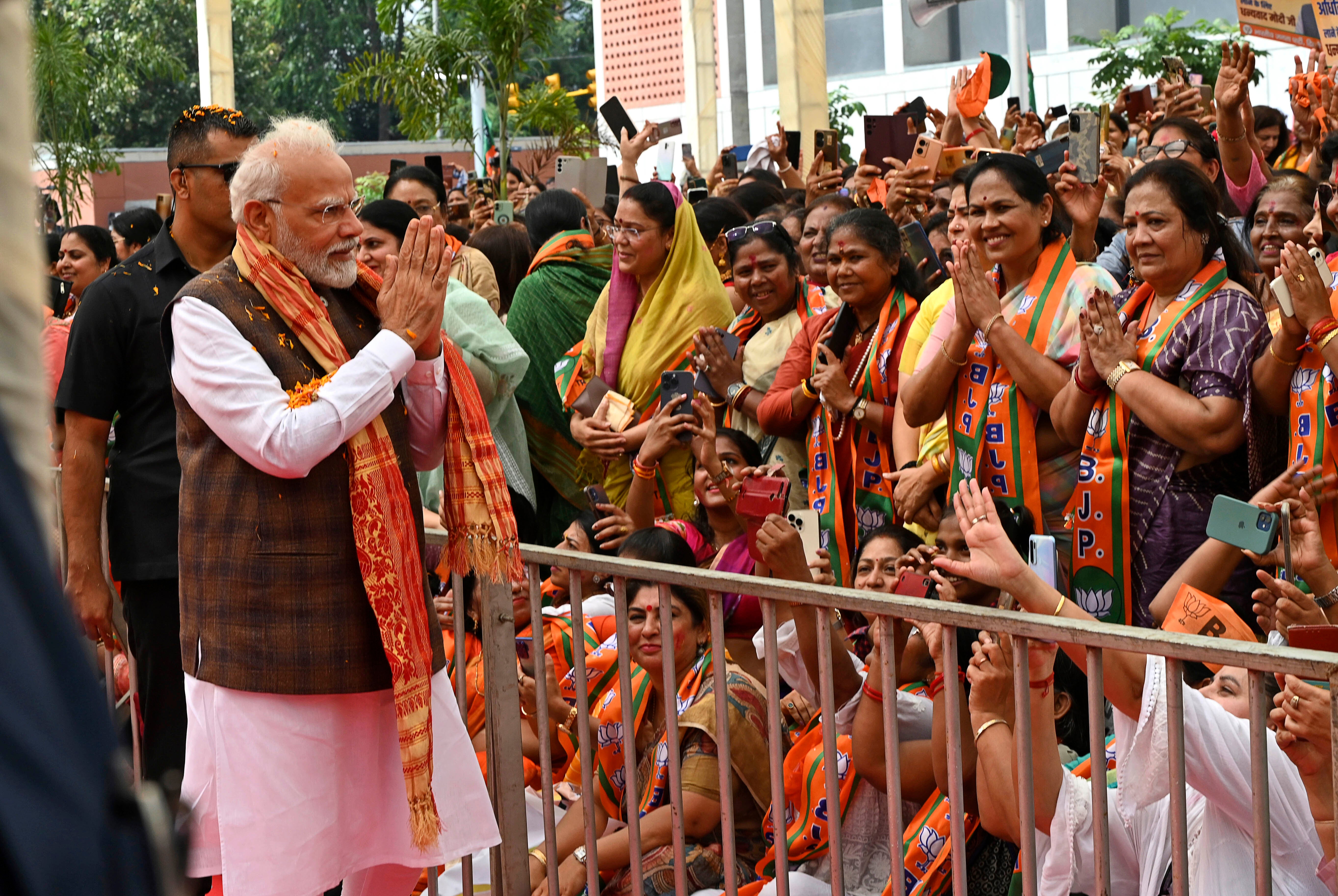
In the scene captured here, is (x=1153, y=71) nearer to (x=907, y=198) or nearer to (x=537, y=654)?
(x=907, y=198)

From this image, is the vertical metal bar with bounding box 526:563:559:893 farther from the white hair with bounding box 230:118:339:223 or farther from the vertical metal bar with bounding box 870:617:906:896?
the white hair with bounding box 230:118:339:223

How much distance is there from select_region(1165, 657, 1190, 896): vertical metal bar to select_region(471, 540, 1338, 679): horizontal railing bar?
58mm

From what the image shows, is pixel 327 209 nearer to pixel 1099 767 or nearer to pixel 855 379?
pixel 1099 767

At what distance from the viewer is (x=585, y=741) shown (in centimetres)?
310

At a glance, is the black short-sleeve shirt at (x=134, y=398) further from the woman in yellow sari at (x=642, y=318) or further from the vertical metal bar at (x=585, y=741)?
the woman in yellow sari at (x=642, y=318)

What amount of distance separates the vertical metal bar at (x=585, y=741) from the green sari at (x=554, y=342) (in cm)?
193

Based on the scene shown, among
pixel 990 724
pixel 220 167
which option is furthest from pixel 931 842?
pixel 220 167

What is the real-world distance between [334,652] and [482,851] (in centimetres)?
157

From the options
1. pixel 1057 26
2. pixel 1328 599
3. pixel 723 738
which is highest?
pixel 1057 26

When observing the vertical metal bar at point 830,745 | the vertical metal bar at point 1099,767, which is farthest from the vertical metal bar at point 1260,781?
the vertical metal bar at point 830,745

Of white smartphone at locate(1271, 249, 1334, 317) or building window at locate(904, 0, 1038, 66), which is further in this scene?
building window at locate(904, 0, 1038, 66)

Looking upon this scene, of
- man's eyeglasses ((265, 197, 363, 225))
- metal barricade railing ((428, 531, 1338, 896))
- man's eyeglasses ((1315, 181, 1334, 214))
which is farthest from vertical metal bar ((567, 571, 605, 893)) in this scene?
man's eyeglasses ((1315, 181, 1334, 214))

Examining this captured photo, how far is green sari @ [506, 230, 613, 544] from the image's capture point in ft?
16.8

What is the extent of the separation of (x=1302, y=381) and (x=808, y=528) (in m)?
1.15
